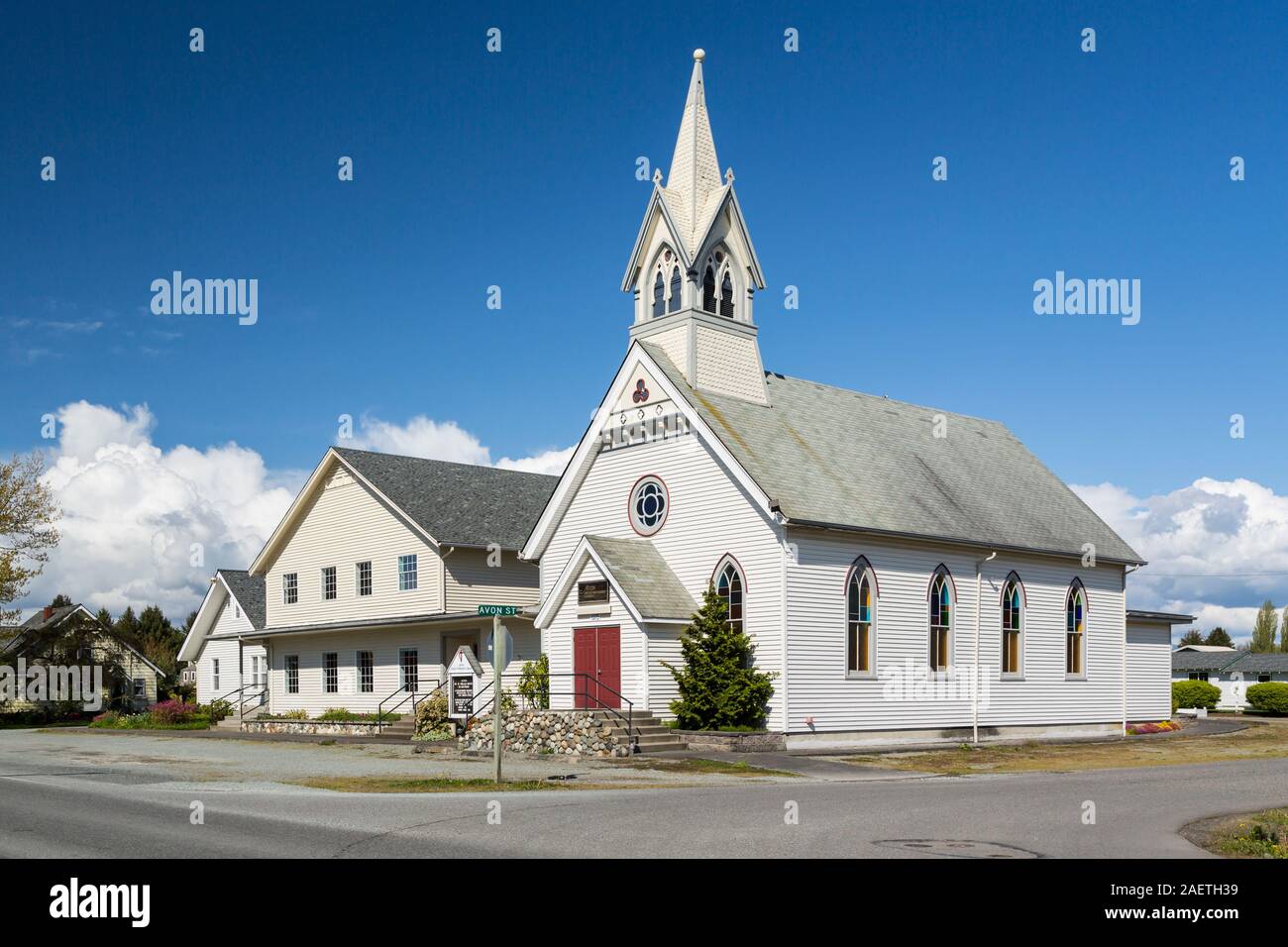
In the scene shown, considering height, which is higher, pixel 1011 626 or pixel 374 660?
pixel 1011 626

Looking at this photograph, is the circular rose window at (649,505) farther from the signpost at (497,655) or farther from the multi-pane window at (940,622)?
the signpost at (497,655)

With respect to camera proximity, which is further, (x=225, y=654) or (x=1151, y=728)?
(x=225, y=654)

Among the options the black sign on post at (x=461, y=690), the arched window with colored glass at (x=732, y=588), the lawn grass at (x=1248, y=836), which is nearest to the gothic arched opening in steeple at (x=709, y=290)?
the arched window with colored glass at (x=732, y=588)

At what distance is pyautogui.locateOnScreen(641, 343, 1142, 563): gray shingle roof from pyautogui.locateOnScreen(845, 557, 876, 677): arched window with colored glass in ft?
4.12

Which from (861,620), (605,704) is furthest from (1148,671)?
(605,704)

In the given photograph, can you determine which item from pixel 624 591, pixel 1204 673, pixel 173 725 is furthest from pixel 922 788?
pixel 1204 673

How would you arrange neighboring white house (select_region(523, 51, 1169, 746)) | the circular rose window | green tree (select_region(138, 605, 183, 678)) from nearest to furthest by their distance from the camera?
neighboring white house (select_region(523, 51, 1169, 746)) → the circular rose window → green tree (select_region(138, 605, 183, 678))

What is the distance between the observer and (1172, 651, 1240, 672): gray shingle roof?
8469 cm

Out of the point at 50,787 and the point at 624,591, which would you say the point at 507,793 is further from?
the point at 624,591

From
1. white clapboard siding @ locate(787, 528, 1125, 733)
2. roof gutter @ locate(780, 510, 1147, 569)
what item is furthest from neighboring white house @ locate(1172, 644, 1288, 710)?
roof gutter @ locate(780, 510, 1147, 569)

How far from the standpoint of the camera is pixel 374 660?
42.9 meters

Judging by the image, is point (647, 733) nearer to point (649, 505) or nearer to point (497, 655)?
point (649, 505)

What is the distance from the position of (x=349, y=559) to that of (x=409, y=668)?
5.12 meters

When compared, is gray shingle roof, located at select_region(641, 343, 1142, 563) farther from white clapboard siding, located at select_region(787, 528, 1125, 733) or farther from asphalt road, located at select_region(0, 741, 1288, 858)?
asphalt road, located at select_region(0, 741, 1288, 858)
